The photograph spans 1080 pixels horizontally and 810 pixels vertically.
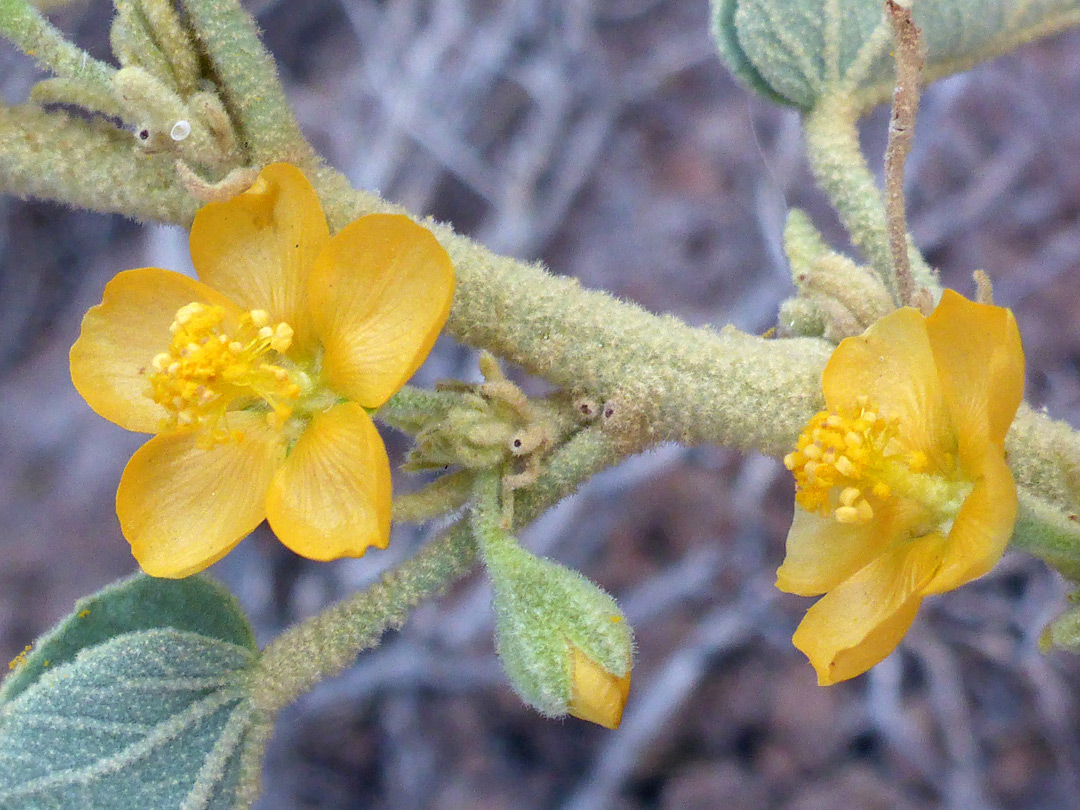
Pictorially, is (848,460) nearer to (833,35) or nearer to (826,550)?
(826,550)

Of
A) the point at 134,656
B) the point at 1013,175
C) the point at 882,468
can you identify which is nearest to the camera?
the point at 882,468

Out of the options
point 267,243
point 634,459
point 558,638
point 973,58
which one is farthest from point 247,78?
point 634,459

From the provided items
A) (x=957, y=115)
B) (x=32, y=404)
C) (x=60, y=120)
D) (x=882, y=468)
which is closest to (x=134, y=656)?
(x=60, y=120)

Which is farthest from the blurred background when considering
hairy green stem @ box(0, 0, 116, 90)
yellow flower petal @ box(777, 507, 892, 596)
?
hairy green stem @ box(0, 0, 116, 90)

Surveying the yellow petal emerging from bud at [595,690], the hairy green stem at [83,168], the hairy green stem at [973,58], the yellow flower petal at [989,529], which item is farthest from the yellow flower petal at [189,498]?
the hairy green stem at [973,58]

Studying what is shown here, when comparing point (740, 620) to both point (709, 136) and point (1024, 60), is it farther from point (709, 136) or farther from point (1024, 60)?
point (1024, 60)

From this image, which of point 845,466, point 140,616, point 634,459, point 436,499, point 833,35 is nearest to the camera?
point 845,466

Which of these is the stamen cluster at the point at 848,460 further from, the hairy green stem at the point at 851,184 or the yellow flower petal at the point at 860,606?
the hairy green stem at the point at 851,184
